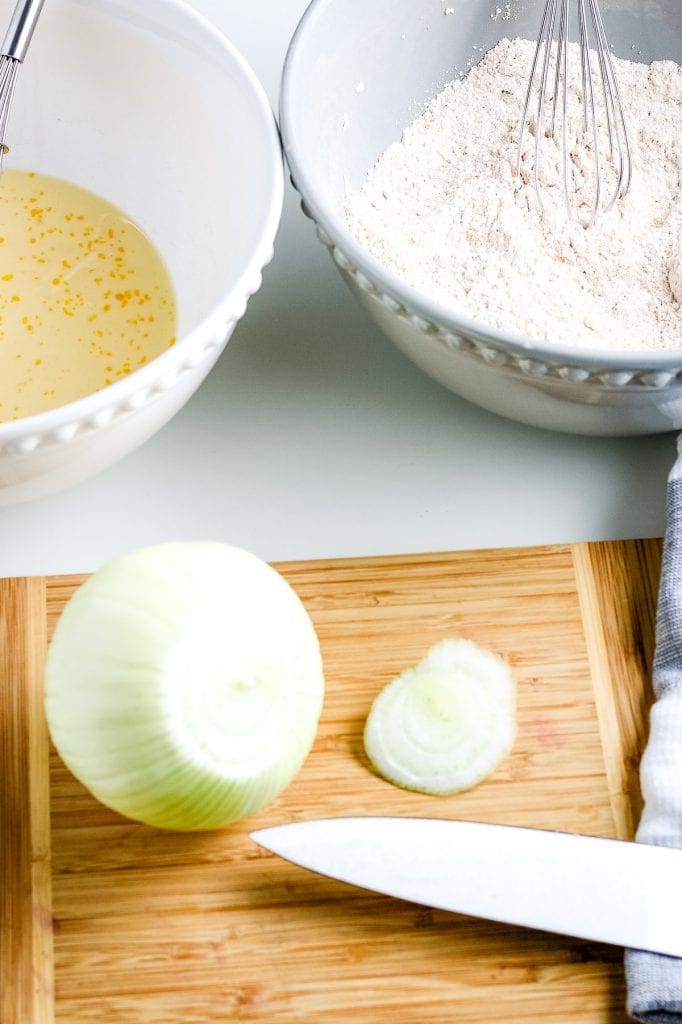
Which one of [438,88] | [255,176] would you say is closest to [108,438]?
[255,176]

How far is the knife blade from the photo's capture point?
2.70ft

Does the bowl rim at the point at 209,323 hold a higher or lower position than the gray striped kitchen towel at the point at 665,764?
higher

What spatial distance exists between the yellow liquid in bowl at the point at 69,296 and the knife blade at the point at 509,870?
38 cm

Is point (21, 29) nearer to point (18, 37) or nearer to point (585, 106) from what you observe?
point (18, 37)

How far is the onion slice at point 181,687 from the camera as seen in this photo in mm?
801

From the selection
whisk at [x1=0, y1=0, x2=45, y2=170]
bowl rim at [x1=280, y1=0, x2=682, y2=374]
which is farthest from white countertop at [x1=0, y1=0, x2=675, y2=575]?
whisk at [x1=0, y1=0, x2=45, y2=170]

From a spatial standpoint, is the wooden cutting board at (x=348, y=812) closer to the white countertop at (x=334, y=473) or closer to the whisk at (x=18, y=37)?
the white countertop at (x=334, y=473)

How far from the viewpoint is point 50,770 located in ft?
2.99

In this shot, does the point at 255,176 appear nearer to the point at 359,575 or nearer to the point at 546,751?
the point at 359,575

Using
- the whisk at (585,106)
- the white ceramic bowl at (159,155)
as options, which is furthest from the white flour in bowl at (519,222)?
the white ceramic bowl at (159,155)

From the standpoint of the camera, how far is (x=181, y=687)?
0.80 m

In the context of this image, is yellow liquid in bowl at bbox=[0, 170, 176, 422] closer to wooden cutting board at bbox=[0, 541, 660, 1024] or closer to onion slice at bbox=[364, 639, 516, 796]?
wooden cutting board at bbox=[0, 541, 660, 1024]

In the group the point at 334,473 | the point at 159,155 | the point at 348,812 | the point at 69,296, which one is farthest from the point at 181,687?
the point at 159,155

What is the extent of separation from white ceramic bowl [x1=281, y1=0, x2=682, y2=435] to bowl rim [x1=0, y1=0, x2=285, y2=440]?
0.01 metres
